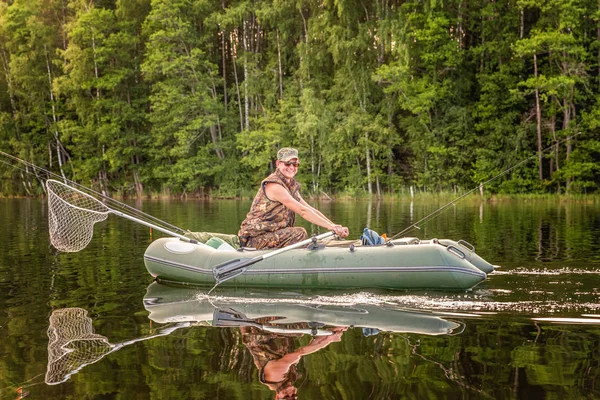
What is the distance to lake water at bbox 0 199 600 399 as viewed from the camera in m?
→ 4.01

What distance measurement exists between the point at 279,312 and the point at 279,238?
1.80 m

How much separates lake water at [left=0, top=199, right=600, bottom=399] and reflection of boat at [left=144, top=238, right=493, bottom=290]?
156mm

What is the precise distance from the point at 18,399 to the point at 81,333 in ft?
5.31

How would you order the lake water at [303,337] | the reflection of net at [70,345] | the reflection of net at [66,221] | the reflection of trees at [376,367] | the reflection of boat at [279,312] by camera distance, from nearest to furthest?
the reflection of trees at [376,367], the lake water at [303,337], the reflection of net at [70,345], the reflection of boat at [279,312], the reflection of net at [66,221]

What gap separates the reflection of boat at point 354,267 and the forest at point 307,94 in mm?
18831

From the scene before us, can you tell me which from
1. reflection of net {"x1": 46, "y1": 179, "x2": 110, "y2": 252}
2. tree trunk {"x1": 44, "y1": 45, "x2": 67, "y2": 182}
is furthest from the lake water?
tree trunk {"x1": 44, "y1": 45, "x2": 67, "y2": 182}

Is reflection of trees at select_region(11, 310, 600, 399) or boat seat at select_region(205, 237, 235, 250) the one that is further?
boat seat at select_region(205, 237, 235, 250)

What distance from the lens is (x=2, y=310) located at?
6414mm

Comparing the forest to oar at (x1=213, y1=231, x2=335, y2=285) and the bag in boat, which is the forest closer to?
the bag in boat

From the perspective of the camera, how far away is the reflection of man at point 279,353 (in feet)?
13.2

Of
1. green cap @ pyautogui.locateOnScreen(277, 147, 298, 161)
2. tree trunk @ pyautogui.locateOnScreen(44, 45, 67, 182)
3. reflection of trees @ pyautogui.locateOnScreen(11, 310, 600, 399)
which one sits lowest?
reflection of trees @ pyautogui.locateOnScreen(11, 310, 600, 399)

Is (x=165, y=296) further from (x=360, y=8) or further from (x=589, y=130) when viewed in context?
(x=360, y=8)

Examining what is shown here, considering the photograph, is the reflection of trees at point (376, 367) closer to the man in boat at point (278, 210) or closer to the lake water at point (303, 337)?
the lake water at point (303, 337)

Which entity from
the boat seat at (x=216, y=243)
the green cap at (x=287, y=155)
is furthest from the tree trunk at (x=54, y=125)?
the green cap at (x=287, y=155)
